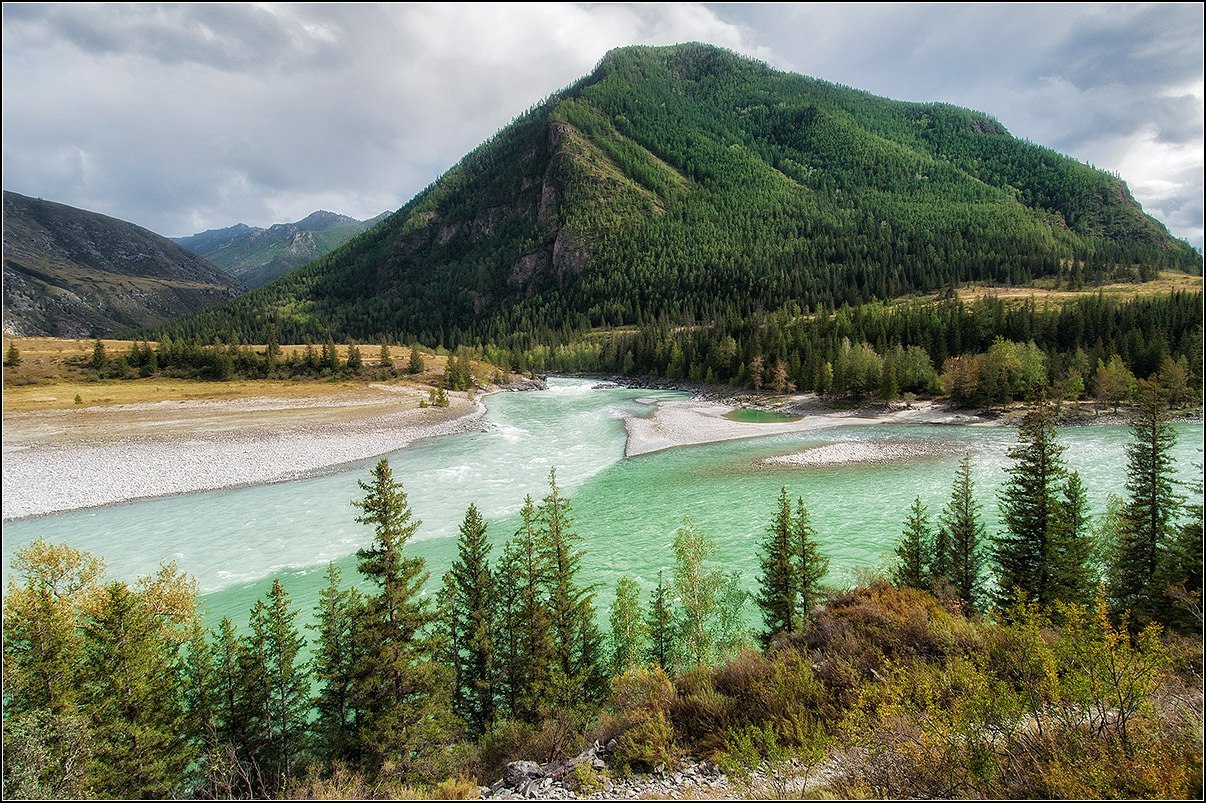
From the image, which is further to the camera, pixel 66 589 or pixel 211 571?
pixel 211 571

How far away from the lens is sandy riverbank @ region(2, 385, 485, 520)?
37.0 metres

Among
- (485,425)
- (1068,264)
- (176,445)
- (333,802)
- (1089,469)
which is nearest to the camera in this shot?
(333,802)

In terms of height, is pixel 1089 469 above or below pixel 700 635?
above

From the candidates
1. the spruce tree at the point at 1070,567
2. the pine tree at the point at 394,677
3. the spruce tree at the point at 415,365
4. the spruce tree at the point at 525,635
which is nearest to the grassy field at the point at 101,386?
the spruce tree at the point at 415,365

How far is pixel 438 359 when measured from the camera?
375 ft

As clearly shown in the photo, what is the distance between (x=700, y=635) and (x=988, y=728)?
9531 mm

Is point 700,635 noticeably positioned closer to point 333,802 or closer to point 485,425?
point 333,802

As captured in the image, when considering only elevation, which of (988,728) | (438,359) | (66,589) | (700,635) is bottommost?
(700,635)

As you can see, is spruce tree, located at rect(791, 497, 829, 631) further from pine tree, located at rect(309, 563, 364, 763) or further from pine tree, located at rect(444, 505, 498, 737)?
pine tree, located at rect(309, 563, 364, 763)

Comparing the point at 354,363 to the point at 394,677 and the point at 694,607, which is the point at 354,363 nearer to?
the point at 394,677

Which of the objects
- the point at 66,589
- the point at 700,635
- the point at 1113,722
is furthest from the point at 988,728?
the point at 66,589

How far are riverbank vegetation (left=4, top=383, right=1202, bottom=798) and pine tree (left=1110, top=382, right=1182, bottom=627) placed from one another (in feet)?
0.34

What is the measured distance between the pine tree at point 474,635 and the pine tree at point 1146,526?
21590 mm

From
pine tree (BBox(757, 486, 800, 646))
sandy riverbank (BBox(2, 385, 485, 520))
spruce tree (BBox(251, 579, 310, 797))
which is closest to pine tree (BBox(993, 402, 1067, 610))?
pine tree (BBox(757, 486, 800, 646))
